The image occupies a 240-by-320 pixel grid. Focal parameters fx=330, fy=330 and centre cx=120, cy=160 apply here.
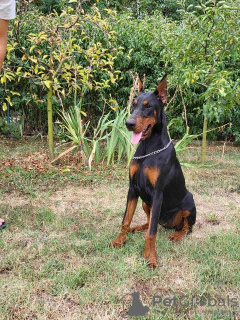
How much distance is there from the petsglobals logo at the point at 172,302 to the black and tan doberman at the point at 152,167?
0.38 metres

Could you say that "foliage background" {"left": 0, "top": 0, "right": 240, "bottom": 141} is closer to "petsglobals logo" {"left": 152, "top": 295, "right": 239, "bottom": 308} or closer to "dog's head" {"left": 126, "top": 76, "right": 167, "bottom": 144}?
"dog's head" {"left": 126, "top": 76, "right": 167, "bottom": 144}

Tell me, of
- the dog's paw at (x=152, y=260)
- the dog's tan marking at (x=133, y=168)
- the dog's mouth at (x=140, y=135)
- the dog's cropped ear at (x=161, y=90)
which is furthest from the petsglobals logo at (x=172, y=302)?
the dog's cropped ear at (x=161, y=90)

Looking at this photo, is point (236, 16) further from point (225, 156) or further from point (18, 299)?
point (18, 299)

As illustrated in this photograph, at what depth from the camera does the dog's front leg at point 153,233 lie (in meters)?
2.54

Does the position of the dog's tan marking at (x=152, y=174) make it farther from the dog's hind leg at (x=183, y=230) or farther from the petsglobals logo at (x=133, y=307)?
the petsglobals logo at (x=133, y=307)

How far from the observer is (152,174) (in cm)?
258

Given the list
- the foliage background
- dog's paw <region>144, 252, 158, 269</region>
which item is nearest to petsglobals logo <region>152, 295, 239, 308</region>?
dog's paw <region>144, 252, 158, 269</region>

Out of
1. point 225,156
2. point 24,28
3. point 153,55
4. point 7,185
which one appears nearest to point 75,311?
point 7,185

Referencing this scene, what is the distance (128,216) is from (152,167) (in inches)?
19.4

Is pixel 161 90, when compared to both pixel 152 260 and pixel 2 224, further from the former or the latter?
pixel 2 224

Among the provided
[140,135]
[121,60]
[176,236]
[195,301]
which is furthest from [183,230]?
[121,60]

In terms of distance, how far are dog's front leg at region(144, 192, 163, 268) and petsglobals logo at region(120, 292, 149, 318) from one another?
39cm

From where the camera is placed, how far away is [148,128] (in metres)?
2.50

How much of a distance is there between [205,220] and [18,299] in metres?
2.12
